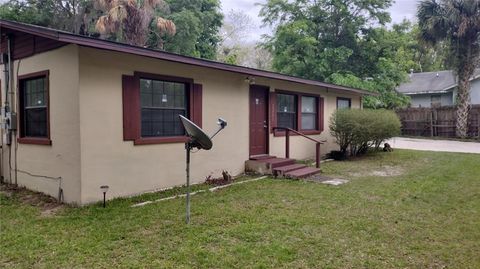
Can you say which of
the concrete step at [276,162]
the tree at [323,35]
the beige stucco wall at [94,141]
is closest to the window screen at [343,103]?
the concrete step at [276,162]

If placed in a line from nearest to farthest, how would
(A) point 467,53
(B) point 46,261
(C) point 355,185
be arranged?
(B) point 46,261
(C) point 355,185
(A) point 467,53

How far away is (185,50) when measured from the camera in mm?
19906

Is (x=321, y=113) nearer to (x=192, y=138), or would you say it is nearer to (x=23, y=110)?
(x=192, y=138)

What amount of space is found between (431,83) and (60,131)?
26.3 meters

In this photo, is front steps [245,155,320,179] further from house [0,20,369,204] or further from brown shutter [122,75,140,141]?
brown shutter [122,75,140,141]

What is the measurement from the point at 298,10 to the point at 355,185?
653 inches

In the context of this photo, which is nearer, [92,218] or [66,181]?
[92,218]

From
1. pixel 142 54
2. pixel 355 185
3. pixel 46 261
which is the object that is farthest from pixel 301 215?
pixel 142 54

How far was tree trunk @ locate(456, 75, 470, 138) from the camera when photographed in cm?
1824

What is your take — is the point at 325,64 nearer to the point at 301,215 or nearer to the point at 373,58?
the point at 373,58

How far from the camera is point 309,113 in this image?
11.1 meters

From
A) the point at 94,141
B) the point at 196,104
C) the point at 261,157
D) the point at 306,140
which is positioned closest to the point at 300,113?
the point at 306,140

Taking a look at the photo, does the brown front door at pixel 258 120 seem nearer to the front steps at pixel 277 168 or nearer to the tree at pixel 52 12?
the front steps at pixel 277 168

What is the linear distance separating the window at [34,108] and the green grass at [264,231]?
A: 1.17m
